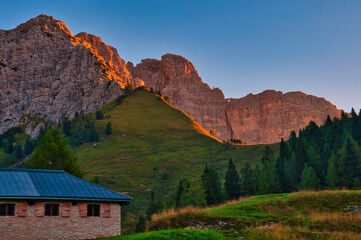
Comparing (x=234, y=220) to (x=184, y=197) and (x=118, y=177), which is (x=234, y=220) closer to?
(x=184, y=197)

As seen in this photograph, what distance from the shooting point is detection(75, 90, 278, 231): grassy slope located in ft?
379

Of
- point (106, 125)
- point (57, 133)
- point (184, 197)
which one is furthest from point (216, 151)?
point (57, 133)

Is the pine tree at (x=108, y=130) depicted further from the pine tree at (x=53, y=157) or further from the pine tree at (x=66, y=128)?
the pine tree at (x=53, y=157)

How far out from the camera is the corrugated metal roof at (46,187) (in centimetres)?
2612

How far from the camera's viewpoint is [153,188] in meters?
113

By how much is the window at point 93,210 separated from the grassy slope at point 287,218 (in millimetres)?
7324

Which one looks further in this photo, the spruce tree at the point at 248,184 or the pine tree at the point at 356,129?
the pine tree at the point at 356,129

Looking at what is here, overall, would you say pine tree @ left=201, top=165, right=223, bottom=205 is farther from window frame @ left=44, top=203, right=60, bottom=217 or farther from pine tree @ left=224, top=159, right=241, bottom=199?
window frame @ left=44, top=203, right=60, bottom=217

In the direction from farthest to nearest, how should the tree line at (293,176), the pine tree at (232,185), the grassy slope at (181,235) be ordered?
the pine tree at (232,185), the tree line at (293,176), the grassy slope at (181,235)

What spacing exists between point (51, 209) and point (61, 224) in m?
1.31

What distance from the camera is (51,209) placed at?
27.0 metres

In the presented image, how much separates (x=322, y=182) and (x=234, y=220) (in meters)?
46.3

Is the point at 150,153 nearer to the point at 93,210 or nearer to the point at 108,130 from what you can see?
the point at 108,130

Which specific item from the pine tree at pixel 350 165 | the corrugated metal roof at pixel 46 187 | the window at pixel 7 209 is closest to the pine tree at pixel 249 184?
the pine tree at pixel 350 165
